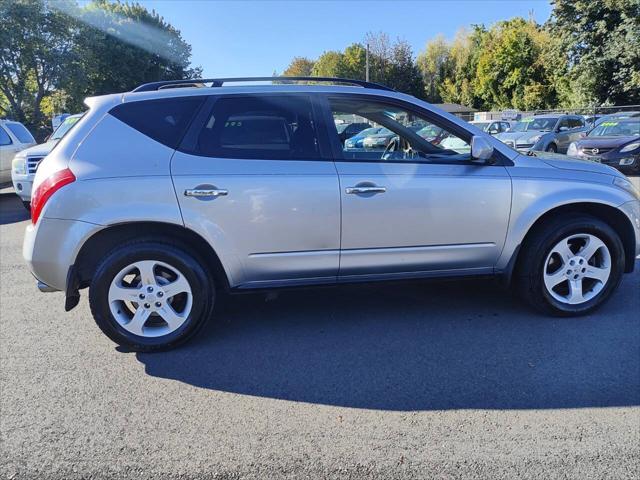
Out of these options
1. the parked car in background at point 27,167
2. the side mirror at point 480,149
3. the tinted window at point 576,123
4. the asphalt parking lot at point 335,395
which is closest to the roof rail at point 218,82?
the side mirror at point 480,149

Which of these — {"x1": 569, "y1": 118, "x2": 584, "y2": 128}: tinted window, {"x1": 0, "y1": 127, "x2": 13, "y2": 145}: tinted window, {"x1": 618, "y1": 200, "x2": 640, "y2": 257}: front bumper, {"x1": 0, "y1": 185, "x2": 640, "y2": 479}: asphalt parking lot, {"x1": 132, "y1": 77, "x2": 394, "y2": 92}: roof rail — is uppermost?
{"x1": 132, "y1": 77, "x2": 394, "y2": 92}: roof rail

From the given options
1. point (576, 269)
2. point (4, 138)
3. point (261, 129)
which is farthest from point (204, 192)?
point (4, 138)

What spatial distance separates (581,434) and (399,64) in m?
68.5

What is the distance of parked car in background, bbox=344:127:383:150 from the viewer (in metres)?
3.87

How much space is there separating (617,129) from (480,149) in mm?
12417

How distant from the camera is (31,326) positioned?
4.12m

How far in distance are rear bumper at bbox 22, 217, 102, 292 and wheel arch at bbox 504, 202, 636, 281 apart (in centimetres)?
320

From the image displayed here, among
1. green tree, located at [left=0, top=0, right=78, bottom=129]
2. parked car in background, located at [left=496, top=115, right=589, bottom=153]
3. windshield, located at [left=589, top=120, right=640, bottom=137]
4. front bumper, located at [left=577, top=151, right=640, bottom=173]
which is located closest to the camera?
front bumper, located at [left=577, top=151, right=640, bottom=173]

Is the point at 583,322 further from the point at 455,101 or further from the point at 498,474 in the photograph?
the point at 455,101

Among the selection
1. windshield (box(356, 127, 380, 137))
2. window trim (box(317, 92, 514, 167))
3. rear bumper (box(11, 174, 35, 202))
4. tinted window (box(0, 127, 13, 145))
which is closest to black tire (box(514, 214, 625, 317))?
window trim (box(317, 92, 514, 167))

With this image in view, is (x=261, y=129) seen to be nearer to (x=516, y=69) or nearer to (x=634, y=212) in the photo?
(x=634, y=212)

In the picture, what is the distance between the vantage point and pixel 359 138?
4094 millimetres

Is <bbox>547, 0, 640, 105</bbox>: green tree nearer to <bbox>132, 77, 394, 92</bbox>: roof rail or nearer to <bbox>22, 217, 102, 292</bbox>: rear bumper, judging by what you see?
<bbox>132, 77, 394, 92</bbox>: roof rail

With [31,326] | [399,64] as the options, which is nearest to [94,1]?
[399,64]
